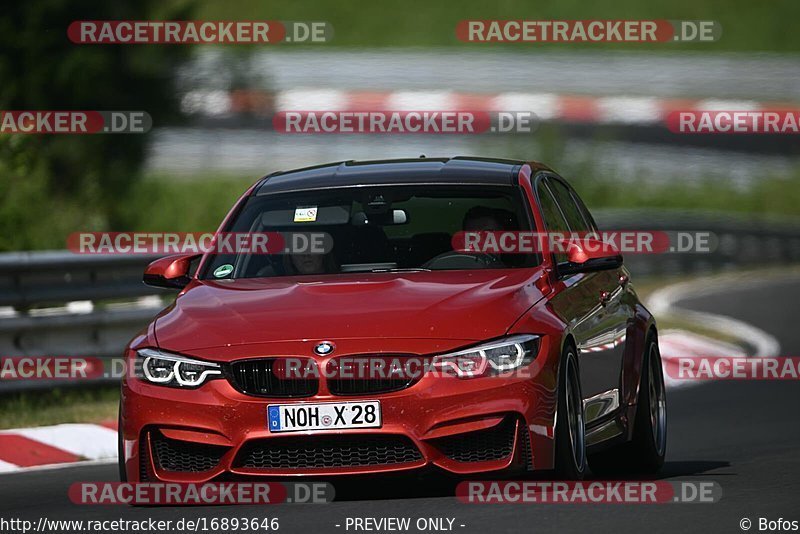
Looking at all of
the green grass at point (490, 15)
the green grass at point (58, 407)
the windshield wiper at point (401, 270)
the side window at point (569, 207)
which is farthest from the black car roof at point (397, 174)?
the green grass at point (490, 15)

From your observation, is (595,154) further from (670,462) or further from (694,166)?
(670,462)

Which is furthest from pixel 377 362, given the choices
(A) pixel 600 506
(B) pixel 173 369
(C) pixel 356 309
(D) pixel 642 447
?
(D) pixel 642 447

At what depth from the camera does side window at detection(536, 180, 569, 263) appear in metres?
9.52

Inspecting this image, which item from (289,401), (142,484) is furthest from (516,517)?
(142,484)

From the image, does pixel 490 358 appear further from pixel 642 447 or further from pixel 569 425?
pixel 642 447

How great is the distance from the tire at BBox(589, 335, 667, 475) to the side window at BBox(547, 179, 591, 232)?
0.78m

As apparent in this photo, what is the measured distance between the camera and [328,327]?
8070 mm

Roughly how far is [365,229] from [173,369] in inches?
63.0

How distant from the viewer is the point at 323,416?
7844mm

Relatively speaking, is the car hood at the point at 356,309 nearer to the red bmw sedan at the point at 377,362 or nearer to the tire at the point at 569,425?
the red bmw sedan at the point at 377,362

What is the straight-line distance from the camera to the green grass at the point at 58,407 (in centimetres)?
1288

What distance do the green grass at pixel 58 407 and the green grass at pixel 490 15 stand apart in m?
29.8

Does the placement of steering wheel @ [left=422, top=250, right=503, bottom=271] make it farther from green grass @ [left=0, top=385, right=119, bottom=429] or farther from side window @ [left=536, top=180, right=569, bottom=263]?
green grass @ [left=0, top=385, right=119, bottom=429]

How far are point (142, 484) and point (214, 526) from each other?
75 cm
